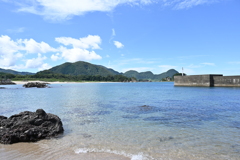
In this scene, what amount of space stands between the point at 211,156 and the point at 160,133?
3.72 m

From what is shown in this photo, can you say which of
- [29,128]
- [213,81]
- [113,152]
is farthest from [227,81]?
[29,128]

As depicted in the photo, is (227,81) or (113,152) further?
(227,81)

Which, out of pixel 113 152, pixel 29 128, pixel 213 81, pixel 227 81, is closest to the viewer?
pixel 113 152

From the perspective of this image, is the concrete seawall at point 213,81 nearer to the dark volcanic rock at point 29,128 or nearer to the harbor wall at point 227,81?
the harbor wall at point 227,81

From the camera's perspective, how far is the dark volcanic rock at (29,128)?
30.7 feet

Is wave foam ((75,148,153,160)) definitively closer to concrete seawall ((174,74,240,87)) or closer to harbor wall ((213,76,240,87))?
concrete seawall ((174,74,240,87))

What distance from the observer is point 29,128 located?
389 inches

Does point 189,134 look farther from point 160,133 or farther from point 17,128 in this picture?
point 17,128

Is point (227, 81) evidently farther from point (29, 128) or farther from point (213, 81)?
point (29, 128)

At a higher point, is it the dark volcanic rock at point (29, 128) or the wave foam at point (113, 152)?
the dark volcanic rock at point (29, 128)

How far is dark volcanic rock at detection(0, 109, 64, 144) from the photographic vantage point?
9.36 m

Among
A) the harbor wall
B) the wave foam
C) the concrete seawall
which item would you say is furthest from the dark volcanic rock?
the harbor wall

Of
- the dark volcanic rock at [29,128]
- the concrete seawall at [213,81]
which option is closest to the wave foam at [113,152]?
the dark volcanic rock at [29,128]

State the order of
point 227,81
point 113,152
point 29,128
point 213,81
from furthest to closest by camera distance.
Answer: point 213,81 < point 227,81 < point 29,128 < point 113,152
